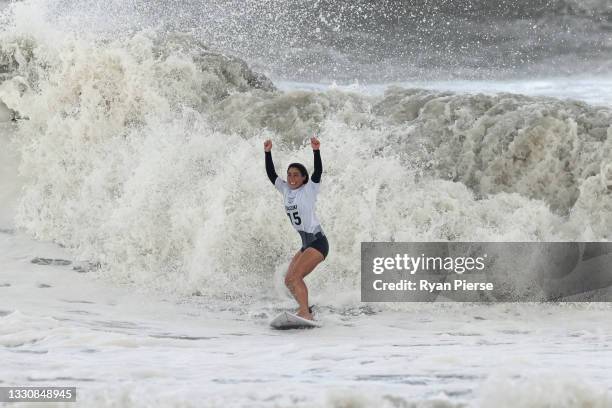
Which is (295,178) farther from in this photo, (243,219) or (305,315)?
(243,219)

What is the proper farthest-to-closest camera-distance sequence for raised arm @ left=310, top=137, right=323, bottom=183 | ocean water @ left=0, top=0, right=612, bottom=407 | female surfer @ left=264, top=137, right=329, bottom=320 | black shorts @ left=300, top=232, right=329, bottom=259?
black shorts @ left=300, top=232, right=329, bottom=259 < female surfer @ left=264, top=137, right=329, bottom=320 < raised arm @ left=310, top=137, right=323, bottom=183 < ocean water @ left=0, top=0, right=612, bottom=407

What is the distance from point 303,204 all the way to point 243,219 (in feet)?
6.68

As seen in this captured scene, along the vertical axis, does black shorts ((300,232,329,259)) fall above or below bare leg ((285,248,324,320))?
above

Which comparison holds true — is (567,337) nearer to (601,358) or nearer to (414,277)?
(601,358)

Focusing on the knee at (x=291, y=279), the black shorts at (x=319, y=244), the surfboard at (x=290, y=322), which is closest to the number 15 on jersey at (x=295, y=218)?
the black shorts at (x=319, y=244)

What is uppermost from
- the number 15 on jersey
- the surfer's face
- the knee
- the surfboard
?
the surfer's face

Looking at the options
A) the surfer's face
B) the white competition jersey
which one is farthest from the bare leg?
the surfer's face

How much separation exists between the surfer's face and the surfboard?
0.96 meters

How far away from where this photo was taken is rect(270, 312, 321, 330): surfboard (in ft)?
18.5

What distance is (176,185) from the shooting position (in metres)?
8.01

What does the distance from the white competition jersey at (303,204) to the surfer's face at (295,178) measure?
0.03 m

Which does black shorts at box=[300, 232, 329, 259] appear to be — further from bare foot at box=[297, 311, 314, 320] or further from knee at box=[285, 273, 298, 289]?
bare foot at box=[297, 311, 314, 320]

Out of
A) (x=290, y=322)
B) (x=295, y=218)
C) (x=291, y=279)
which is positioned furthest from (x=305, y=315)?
(x=295, y=218)

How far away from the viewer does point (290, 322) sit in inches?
222
